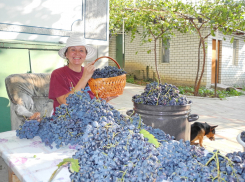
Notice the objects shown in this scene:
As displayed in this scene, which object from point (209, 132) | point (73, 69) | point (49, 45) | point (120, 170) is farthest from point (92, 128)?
point (49, 45)

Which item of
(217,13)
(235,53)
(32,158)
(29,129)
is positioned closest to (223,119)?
(217,13)

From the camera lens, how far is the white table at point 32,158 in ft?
3.27

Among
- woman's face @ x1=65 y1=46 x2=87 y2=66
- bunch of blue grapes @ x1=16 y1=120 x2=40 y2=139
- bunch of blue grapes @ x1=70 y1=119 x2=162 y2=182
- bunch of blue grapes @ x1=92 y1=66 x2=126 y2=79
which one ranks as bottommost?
bunch of blue grapes @ x1=16 y1=120 x2=40 y2=139

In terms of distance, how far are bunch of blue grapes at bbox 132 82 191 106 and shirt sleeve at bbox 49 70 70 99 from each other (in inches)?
38.1

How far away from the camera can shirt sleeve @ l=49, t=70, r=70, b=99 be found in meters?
2.15

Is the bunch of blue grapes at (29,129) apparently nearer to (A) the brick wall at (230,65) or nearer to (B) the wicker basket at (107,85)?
(B) the wicker basket at (107,85)

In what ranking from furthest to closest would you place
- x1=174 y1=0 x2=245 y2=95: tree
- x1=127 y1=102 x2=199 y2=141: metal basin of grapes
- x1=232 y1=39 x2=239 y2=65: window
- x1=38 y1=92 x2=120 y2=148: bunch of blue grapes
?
1. x1=232 y1=39 x2=239 y2=65: window
2. x1=174 y1=0 x2=245 y2=95: tree
3. x1=127 y1=102 x2=199 y2=141: metal basin of grapes
4. x1=38 y1=92 x2=120 y2=148: bunch of blue grapes

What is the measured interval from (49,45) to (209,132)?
288cm

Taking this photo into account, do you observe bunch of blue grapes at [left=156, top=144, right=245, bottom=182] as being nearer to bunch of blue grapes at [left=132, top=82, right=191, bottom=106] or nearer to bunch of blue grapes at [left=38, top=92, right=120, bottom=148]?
bunch of blue grapes at [left=38, top=92, right=120, bottom=148]

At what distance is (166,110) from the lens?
133cm

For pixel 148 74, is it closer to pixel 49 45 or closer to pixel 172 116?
pixel 49 45

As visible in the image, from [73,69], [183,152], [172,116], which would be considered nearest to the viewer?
[183,152]

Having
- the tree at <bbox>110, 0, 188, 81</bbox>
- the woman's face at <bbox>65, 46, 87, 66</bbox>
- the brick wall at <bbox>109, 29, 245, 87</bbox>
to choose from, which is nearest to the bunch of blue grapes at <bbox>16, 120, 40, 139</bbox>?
the woman's face at <bbox>65, 46, 87, 66</bbox>

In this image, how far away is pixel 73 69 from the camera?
8.33ft
